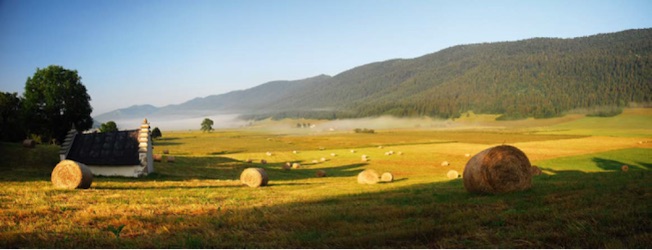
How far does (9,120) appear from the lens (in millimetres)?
58000

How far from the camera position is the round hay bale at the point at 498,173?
1639 cm

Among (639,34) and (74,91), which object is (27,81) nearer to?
(74,91)

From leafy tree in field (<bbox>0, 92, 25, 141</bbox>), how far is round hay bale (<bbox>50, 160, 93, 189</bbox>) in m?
45.8

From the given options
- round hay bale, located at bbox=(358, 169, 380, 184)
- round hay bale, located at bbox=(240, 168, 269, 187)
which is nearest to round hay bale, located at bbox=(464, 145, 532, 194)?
round hay bale, located at bbox=(358, 169, 380, 184)

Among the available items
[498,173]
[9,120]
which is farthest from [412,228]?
[9,120]

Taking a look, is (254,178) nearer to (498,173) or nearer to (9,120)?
(498,173)

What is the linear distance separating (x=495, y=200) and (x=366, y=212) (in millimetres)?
5270

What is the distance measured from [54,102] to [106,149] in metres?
28.0

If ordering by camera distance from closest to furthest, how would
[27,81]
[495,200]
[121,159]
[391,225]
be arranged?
[391,225] → [495,200] → [121,159] → [27,81]

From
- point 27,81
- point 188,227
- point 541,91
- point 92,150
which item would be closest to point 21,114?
→ point 27,81

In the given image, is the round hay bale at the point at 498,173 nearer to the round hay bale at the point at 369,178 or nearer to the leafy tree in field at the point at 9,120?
the round hay bale at the point at 369,178

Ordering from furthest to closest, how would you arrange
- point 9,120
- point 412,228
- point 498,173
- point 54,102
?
point 9,120, point 54,102, point 498,173, point 412,228

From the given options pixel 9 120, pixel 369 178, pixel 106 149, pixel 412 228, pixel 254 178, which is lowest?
pixel 369 178

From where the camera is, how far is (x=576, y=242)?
7.65 metres
